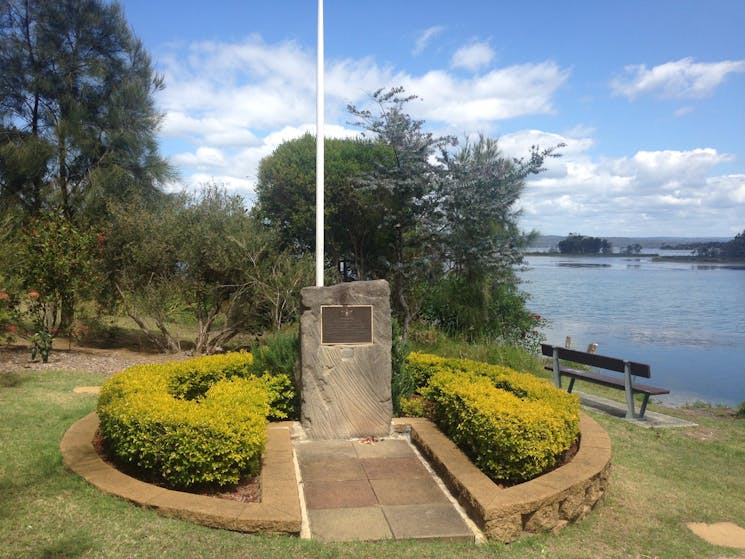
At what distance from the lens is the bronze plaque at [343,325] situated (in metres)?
5.85

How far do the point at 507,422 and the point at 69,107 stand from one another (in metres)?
13.1

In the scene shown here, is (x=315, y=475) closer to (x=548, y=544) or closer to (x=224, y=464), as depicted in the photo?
(x=224, y=464)

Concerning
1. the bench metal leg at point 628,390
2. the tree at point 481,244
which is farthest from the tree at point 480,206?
the bench metal leg at point 628,390

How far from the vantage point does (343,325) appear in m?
5.87

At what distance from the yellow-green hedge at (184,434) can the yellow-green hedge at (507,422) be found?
1.71 m

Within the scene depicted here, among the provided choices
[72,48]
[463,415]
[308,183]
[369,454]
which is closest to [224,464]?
[369,454]

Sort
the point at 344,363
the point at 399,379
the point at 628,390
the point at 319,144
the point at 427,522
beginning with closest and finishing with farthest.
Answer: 1. the point at 427,522
2. the point at 344,363
3. the point at 399,379
4. the point at 319,144
5. the point at 628,390

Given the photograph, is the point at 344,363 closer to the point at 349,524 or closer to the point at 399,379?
the point at 399,379

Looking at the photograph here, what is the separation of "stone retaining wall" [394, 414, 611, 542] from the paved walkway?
14 cm

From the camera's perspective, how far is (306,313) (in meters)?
5.84

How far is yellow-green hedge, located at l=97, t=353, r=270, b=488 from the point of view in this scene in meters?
4.20

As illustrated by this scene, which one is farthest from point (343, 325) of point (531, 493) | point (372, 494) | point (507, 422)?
point (531, 493)

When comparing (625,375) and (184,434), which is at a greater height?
(184,434)

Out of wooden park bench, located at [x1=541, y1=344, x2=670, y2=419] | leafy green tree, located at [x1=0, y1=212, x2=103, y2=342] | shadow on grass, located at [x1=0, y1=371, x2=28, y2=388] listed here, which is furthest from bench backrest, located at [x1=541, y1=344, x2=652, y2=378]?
leafy green tree, located at [x1=0, y1=212, x2=103, y2=342]
